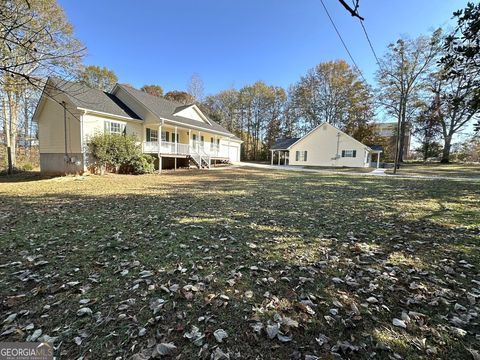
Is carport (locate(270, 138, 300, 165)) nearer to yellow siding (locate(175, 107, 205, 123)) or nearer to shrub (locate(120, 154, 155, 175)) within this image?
yellow siding (locate(175, 107, 205, 123))

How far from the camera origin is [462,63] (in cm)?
473

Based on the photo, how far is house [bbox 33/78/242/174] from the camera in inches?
602

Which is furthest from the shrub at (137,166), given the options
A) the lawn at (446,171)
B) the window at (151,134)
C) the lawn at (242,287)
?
the lawn at (446,171)

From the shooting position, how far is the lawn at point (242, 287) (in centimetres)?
188

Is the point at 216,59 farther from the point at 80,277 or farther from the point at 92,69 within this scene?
the point at 80,277

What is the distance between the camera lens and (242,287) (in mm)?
2654

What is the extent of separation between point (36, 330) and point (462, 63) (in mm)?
7796

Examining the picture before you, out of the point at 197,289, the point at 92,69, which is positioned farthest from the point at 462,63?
the point at 92,69

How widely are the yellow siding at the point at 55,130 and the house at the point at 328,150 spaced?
24.9m

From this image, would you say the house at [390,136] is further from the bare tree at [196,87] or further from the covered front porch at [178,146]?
the bare tree at [196,87]

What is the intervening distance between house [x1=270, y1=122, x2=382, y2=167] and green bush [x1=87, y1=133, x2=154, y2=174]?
2174cm

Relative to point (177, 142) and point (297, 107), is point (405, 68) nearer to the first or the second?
point (297, 107)

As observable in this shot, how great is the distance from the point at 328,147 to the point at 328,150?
0.39m

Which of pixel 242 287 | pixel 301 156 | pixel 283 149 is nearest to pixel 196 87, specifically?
pixel 283 149
